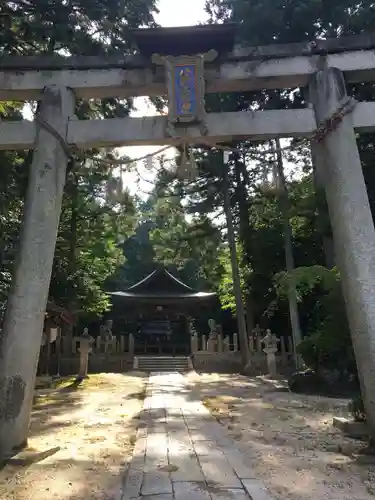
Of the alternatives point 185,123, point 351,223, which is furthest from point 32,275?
point 351,223

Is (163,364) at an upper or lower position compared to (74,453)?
upper

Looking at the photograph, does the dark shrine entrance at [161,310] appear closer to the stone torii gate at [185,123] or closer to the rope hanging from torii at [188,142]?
the rope hanging from torii at [188,142]

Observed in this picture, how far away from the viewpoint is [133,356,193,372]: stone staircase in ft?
71.3

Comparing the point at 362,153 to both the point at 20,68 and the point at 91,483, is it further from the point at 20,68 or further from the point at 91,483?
the point at 91,483

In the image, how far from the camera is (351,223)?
541cm

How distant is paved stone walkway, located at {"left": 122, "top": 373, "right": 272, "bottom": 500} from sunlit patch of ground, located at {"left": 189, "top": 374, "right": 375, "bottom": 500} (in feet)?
0.91

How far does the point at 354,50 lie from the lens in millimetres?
6031

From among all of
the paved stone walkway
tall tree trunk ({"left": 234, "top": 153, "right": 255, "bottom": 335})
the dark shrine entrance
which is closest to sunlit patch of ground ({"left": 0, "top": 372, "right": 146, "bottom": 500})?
the paved stone walkway

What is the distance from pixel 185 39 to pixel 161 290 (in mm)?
22494

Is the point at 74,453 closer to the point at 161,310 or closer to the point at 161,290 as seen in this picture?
the point at 161,310

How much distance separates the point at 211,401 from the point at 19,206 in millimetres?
8188

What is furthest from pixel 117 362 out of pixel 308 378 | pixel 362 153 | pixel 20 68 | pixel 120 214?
pixel 20 68

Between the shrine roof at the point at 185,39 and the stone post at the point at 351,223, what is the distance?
1.41 metres

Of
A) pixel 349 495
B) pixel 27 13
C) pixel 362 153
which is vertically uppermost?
pixel 27 13
